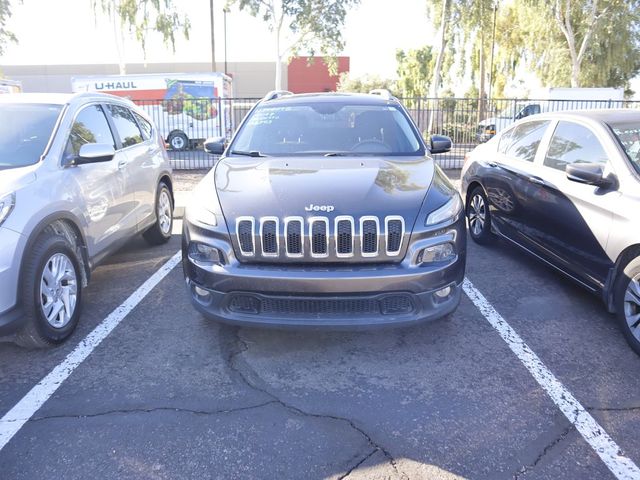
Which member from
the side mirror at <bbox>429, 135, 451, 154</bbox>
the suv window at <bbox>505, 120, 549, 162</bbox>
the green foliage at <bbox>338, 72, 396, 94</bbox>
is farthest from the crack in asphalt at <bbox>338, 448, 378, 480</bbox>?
the green foliage at <bbox>338, 72, 396, 94</bbox>

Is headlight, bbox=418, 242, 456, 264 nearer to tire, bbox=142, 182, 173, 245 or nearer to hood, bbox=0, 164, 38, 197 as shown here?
hood, bbox=0, 164, 38, 197

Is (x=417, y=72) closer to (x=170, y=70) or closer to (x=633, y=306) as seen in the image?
(x=170, y=70)

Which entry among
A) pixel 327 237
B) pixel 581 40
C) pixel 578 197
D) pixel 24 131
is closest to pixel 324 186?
pixel 327 237

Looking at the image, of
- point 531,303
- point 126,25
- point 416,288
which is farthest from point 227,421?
point 126,25

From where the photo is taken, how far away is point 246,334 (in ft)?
12.9

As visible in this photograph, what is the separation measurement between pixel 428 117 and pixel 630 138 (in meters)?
10.9

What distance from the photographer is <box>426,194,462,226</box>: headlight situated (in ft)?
11.2

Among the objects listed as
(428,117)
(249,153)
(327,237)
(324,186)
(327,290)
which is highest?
(428,117)

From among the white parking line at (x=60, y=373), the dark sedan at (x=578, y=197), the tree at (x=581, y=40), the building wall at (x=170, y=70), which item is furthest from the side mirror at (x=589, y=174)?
the building wall at (x=170, y=70)

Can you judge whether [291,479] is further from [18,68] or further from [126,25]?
[18,68]

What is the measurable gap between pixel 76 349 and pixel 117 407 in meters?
0.91

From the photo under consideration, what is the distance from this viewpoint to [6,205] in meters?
3.29

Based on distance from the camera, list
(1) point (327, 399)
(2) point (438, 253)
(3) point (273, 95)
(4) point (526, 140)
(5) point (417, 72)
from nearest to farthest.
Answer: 1. (1) point (327, 399)
2. (2) point (438, 253)
3. (4) point (526, 140)
4. (3) point (273, 95)
5. (5) point (417, 72)

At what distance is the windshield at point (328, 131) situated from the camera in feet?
15.1
